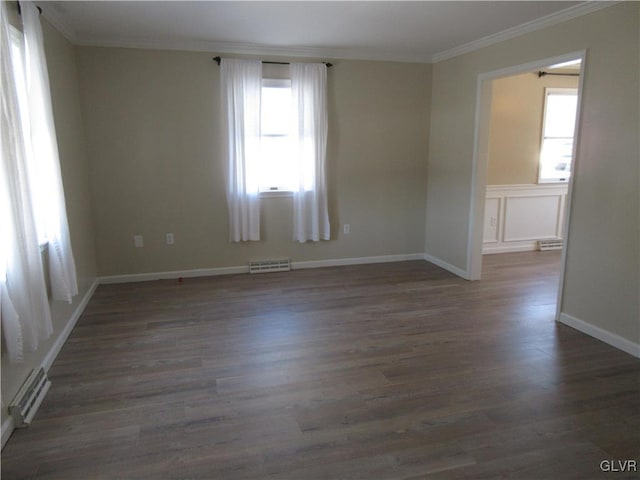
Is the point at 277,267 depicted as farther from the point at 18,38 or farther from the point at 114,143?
the point at 18,38

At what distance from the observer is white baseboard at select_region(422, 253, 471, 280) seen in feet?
15.3

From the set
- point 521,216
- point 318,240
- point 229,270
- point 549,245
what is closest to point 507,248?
point 521,216

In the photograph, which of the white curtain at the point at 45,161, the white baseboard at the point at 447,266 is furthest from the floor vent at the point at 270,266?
the white curtain at the point at 45,161

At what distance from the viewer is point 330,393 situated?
8.14ft

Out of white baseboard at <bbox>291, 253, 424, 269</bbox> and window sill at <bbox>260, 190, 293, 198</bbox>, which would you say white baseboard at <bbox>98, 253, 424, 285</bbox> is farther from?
window sill at <bbox>260, 190, 293, 198</bbox>

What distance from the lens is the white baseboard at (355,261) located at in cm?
508

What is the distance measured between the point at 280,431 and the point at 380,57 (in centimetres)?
410

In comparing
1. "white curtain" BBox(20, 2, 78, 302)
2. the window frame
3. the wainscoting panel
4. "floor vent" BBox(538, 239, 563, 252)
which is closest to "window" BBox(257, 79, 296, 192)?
the window frame

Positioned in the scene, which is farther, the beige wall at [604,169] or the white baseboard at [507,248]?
the white baseboard at [507,248]

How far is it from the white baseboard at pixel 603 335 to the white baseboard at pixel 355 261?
2.18 m

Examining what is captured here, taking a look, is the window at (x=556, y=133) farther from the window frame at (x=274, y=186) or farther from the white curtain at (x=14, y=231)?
the white curtain at (x=14, y=231)

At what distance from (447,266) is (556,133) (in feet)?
8.05

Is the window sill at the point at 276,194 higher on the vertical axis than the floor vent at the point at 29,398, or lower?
higher

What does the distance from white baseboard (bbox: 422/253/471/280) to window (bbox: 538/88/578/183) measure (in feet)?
6.14
